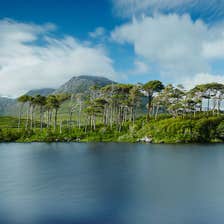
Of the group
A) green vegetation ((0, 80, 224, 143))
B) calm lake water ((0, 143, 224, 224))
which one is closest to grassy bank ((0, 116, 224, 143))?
green vegetation ((0, 80, 224, 143))

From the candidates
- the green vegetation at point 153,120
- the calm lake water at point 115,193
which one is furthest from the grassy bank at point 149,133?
the calm lake water at point 115,193

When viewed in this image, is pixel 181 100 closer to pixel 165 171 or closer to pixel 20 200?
pixel 165 171

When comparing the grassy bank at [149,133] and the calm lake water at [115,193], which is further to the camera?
the grassy bank at [149,133]

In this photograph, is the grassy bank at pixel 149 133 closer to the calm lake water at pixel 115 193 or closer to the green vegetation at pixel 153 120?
the green vegetation at pixel 153 120

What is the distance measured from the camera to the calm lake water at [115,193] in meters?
19.7

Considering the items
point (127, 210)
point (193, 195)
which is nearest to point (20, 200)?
point (127, 210)

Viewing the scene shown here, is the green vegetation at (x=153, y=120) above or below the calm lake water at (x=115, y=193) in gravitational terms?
above

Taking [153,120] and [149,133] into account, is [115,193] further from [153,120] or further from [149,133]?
[153,120]

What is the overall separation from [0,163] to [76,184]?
22820mm

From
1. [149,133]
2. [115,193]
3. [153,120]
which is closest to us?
Result: [115,193]

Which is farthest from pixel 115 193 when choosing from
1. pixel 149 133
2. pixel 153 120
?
pixel 153 120

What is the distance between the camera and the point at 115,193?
84.0 feet

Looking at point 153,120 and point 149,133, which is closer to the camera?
point 149,133

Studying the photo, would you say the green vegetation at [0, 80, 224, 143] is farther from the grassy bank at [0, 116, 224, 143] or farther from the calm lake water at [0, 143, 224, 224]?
the calm lake water at [0, 143, 224, 224]
